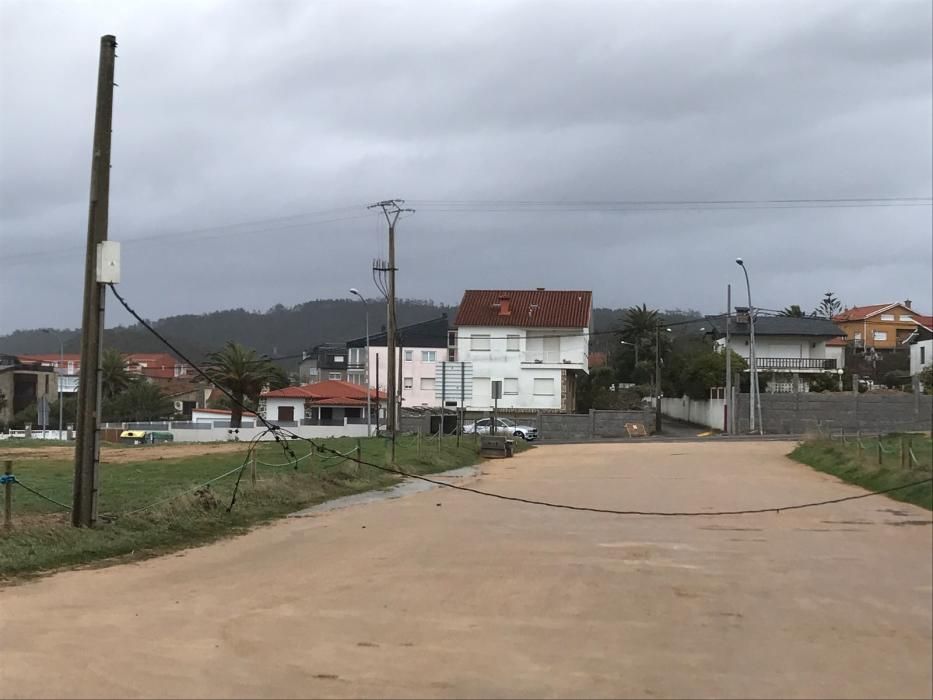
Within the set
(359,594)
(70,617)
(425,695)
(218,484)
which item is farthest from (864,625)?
(218,484)

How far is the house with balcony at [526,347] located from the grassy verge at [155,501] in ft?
134

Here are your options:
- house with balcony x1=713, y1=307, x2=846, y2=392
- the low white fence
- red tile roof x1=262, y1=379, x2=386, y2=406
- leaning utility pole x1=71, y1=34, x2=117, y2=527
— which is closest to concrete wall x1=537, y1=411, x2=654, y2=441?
the low white fence

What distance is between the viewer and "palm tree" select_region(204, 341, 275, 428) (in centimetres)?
5994

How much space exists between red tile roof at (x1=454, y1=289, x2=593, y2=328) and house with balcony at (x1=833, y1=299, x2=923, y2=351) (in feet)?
195

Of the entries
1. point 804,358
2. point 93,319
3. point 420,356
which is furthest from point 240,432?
point 804,358

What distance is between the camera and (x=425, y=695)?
5.37m

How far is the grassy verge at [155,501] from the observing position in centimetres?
1077

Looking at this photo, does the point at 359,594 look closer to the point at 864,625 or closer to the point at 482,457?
the point at 864,625

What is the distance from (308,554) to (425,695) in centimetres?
548

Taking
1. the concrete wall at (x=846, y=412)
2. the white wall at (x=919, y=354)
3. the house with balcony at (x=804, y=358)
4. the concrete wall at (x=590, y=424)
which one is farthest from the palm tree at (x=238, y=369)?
the white wall at (x=919, y=354)

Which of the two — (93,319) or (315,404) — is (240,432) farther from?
(93,319)

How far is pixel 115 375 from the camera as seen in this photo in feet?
249

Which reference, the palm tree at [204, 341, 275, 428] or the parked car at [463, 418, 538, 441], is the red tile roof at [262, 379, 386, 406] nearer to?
the palm tree at [204, 341, 275, 428]

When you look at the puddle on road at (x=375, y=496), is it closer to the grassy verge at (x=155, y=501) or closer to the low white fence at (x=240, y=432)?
the grassy verge at (x=155, y=501)
